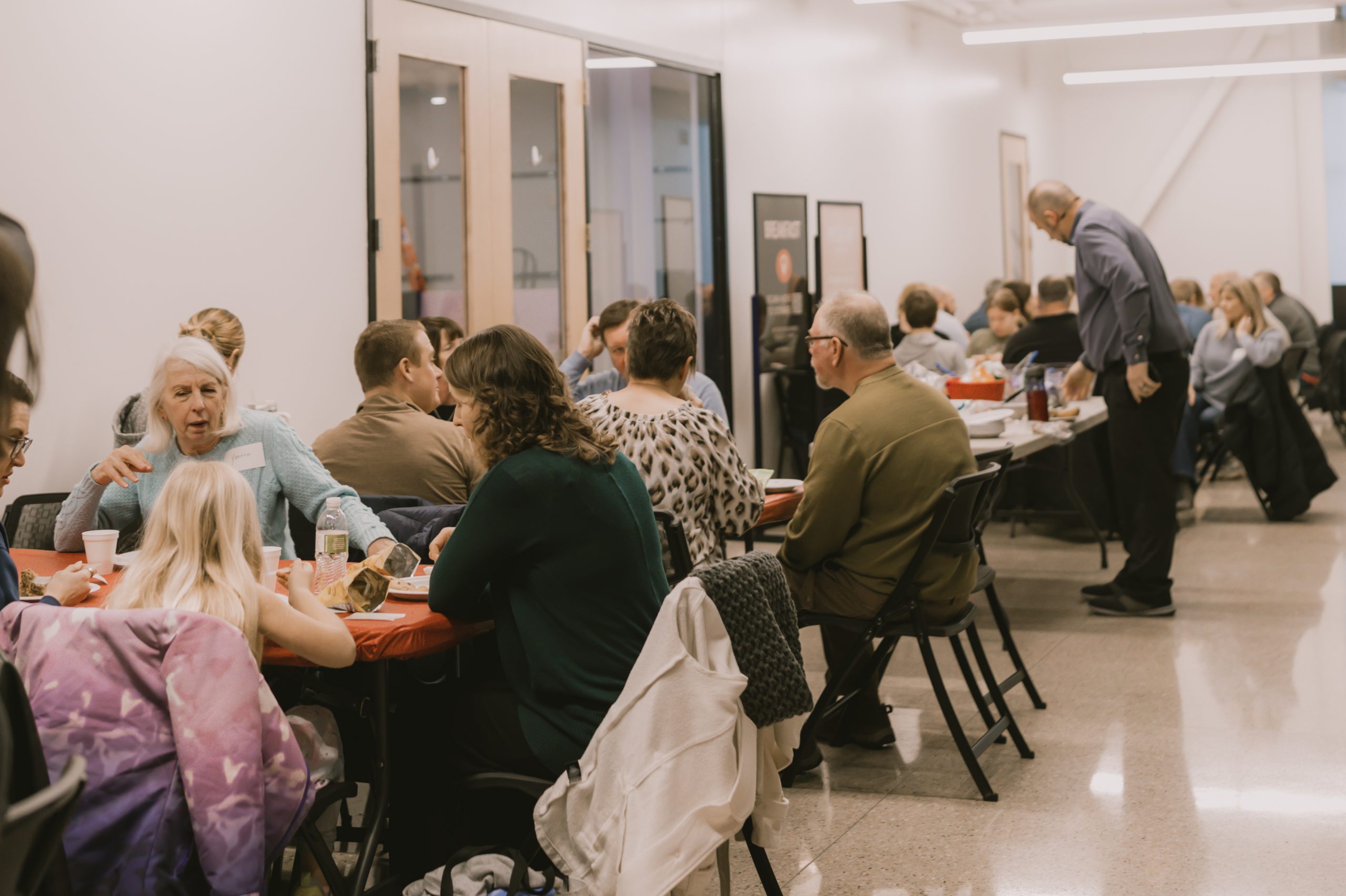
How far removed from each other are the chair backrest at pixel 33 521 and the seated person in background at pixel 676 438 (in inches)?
65.9

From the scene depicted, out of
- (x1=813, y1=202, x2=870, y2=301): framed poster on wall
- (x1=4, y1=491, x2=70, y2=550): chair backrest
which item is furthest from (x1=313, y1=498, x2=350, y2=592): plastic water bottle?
(x1=813, y1=202, x2=870, y2=301): framed poster on wall

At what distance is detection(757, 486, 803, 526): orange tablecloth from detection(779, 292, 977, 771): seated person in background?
0.26 meters

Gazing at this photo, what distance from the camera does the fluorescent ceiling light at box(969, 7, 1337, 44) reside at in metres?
9.46

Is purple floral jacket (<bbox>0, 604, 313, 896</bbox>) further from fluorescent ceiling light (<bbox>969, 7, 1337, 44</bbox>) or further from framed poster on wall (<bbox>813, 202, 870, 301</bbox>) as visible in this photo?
fluorescent ceiling light (<bbox>969, 7, 1337, 44</bbox>)

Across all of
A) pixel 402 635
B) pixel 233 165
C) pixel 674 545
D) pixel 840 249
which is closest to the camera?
pixel 402 635

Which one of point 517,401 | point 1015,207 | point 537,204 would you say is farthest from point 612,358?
point 1015,207

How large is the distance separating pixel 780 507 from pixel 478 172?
2.92 m

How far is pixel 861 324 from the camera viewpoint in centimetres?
349

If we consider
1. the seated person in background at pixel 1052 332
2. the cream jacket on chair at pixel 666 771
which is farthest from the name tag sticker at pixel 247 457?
the seated person in background at pixel 1052 332

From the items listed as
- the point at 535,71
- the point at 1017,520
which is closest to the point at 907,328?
the point at 1017,520

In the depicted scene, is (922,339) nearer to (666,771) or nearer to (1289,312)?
(666,771)

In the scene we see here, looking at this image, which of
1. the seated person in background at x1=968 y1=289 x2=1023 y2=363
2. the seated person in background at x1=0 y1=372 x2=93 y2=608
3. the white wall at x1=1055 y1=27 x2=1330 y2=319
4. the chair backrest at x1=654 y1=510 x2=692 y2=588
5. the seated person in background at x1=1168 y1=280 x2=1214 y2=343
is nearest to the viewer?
the seated person in background at x1=0 y1=372 x2=93 y2=608

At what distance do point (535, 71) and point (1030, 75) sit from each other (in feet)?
28.6

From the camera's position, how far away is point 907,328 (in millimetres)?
7219
